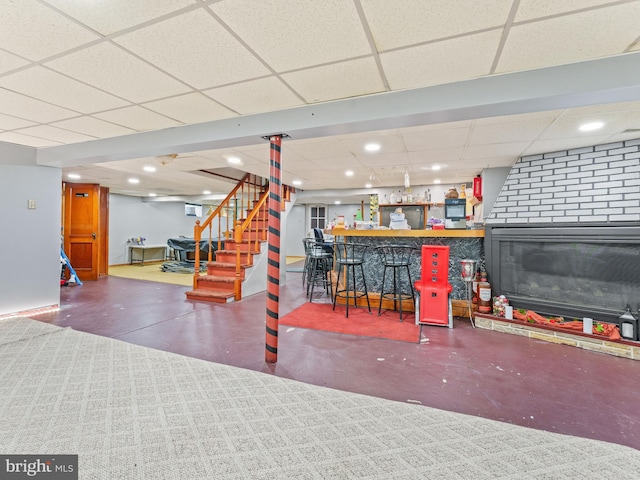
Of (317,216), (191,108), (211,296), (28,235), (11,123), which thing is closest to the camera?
(191,108)

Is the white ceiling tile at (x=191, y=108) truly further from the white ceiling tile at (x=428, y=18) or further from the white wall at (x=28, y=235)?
the white wall at (x=28, y=235)

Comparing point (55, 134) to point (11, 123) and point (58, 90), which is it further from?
point (58, 90)

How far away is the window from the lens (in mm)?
12560

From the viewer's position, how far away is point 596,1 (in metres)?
1.44

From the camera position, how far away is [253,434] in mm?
1773

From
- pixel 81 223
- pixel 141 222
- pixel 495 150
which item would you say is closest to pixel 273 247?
pixel 495 150

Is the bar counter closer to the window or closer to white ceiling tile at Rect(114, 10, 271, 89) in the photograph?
white ceiling tile at Rect(114, 10, 271, 89)

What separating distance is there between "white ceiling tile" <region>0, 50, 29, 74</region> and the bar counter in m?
3.60

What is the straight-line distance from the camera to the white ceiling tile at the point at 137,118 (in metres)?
2.82

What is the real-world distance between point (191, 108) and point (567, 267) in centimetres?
447

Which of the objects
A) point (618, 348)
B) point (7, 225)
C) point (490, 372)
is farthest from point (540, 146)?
point (7, 225)

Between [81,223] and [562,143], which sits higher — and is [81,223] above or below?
below

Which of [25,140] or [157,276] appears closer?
[25,140]

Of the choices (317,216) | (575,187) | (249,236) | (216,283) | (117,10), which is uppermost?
(117,10)
